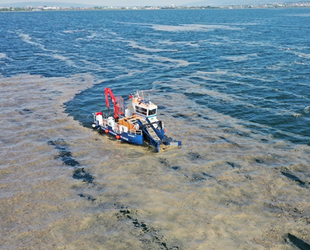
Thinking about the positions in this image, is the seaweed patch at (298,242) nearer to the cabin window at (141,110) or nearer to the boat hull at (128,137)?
the boat hull at (128,137)

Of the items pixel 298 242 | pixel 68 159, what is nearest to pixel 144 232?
pixel 298 242

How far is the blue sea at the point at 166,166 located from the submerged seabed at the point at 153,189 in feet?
0.35

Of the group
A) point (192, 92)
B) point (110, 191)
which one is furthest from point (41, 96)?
point (110, 191)

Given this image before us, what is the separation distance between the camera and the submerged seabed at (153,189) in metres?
22.4

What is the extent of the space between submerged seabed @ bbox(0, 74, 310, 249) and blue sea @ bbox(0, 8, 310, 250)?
4.1 inches

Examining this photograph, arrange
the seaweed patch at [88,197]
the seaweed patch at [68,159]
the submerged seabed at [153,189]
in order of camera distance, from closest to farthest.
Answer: the submerged seabed at [153,189] → the seaweed patch at [88,197] → the seaweed patch at [68,159]

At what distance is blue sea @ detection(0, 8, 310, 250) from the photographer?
22.8m

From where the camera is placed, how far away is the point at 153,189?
92.4ft

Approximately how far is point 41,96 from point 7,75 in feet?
69.9

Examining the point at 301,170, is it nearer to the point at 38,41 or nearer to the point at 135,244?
the point at 135,244

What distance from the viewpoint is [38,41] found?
409 ft

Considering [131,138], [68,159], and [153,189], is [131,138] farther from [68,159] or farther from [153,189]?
[153,189]

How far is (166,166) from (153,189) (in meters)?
4.67

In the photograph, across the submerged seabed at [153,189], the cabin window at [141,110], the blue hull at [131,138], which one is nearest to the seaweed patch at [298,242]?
the submerged seabed at [153,189]
